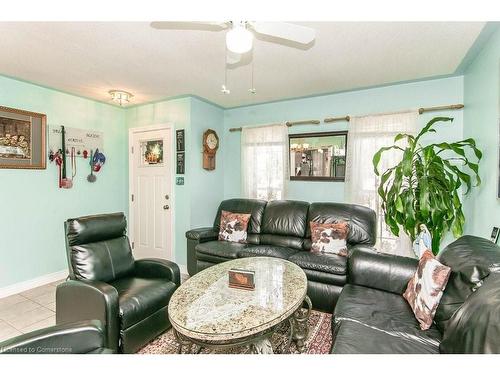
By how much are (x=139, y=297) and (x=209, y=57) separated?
211cm

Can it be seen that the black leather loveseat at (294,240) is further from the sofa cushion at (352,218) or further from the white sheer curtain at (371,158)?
the white sheer curtain at (371,158)

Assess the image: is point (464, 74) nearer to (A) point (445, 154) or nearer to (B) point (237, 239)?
(A) point (445, 154)

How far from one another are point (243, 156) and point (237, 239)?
4.52 ft

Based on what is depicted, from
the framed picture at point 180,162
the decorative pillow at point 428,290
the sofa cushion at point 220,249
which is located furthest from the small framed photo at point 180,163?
the decorative pillow at point 428,290

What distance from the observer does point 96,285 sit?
170 centimetres

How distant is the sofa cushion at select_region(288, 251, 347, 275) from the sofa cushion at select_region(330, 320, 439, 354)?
0.98 metres

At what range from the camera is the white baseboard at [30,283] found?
9.39 ft

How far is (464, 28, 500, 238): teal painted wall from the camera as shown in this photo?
193 centimetres

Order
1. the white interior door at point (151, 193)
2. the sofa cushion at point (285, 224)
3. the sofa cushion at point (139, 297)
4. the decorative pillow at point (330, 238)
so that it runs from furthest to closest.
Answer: the white interior door at point (151, 193), the sofa cushion at point (285, 224), the decorative pillow at point (330, 238), the sofa cushion at point (139, 297)

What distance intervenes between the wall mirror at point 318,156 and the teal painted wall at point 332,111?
0.31ft

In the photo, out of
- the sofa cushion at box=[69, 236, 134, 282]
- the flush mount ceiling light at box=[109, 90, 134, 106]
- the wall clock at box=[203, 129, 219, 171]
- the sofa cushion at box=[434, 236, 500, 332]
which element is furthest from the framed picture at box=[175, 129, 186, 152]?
the sofa cushion at box=[434, 236, 500, 332]

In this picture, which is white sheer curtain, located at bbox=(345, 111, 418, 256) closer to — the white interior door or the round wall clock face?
the round wall clock face

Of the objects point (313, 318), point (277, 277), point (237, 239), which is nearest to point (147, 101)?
point (237, 239)

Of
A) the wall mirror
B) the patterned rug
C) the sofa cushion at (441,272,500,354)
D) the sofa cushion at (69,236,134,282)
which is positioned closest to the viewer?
the sofa cushion at (441,272,500,354)
